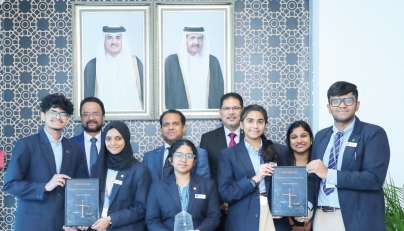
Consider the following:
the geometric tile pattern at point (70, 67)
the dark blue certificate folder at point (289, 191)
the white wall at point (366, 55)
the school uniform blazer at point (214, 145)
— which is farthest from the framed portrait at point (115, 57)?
the dark blue certificate folder at point (289, 191)

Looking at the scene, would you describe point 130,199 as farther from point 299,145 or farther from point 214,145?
point 299,145

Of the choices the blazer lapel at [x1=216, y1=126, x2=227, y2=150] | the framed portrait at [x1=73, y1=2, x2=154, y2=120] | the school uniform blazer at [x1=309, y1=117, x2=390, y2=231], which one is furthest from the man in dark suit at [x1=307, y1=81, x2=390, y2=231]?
the framed portrait at [x1=73, y1=2, x2=154, y2=120]

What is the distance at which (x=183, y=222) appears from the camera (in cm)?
377

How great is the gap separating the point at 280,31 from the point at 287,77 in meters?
0.48

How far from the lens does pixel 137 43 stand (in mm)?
5461

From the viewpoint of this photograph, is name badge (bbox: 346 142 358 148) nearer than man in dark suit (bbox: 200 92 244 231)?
Yes

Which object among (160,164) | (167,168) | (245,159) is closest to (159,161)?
(160,164)

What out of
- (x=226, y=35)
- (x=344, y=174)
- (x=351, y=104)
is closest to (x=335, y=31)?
(x=226, y=35)

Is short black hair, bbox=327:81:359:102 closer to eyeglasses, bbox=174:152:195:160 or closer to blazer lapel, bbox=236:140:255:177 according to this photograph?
blazer lapel, bbox=236:140:255:177

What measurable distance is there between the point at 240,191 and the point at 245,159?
0.26 metres

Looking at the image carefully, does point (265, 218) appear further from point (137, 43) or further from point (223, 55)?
point (137, 43)

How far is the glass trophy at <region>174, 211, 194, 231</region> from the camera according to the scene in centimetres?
376

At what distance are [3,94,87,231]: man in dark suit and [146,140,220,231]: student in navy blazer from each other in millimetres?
674

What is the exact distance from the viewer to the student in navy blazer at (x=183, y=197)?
151 inches
